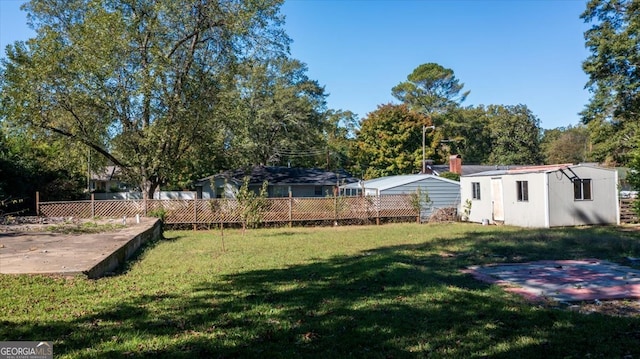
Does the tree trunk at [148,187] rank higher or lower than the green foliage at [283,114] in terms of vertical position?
lower

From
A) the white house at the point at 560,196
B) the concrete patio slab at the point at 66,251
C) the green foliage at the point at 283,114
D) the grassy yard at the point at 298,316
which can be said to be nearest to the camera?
the grassy yard at the point at 298,316

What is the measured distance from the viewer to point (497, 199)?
19.7 m

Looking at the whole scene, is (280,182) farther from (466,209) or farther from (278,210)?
(466,209)

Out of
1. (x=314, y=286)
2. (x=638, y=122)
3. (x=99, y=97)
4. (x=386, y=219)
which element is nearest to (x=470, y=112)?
(x=638, y=122)

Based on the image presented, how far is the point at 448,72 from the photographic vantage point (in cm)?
5378

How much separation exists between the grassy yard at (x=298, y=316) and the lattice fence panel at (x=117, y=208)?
454 inches

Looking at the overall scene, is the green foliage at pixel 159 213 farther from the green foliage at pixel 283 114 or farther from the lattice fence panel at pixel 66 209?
the green foliage at pixel 283 114

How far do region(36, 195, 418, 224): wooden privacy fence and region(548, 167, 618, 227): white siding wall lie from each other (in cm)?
656

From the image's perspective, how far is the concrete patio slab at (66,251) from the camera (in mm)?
6766

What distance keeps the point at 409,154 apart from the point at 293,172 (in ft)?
47.9

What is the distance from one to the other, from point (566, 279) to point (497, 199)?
13.4 metres

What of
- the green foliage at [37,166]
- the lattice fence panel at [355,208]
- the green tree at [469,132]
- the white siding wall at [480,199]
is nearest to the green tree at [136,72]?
the green foliage at [37,166]

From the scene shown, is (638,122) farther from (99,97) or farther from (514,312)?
(99,97)

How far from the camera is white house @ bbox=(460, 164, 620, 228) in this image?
17219 mm
